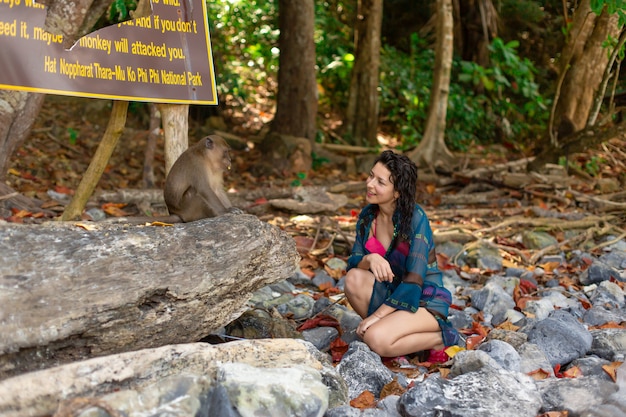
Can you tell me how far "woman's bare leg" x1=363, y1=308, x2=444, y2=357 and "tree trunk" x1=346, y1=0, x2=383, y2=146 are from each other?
8027 mm

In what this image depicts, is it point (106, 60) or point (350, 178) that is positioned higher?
point (106, 60)

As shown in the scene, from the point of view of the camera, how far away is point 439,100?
10258mm

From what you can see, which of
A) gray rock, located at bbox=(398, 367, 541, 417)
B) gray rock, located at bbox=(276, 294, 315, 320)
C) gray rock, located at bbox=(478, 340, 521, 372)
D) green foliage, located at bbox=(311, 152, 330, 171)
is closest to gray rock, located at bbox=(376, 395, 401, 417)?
gray rock, located at bbox=(398, 367, 541, 417)

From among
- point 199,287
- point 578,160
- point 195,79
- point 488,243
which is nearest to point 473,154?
point 578,160

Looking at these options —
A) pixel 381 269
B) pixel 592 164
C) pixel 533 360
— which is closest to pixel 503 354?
pixel 533 360

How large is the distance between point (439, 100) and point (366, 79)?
1.75 m

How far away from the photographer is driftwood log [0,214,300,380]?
9.02 feet

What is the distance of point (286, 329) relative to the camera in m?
4.07

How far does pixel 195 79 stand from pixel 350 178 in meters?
5.49

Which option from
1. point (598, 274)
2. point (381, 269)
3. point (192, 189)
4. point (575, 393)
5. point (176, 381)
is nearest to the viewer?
point (176, 381)

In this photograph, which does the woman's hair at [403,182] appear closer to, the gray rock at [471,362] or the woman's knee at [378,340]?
the woman's knee at [378,340]

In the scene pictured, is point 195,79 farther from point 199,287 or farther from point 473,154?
point 473,154

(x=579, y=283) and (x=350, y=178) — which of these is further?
(x=350, y=178)

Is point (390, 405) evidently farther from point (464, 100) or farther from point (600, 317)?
point (464, 100)
